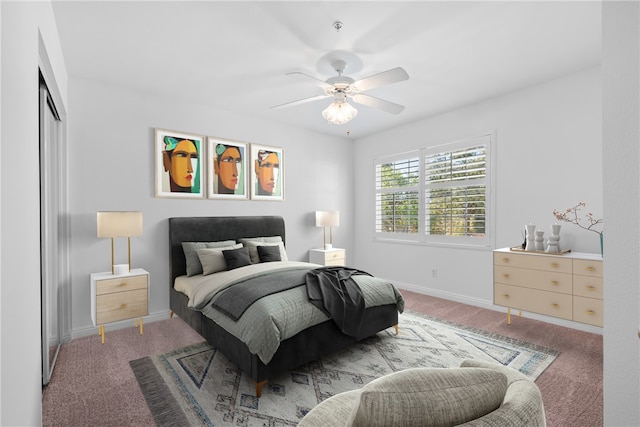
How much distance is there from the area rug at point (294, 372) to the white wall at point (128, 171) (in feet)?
4.19

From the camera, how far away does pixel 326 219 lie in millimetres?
5027

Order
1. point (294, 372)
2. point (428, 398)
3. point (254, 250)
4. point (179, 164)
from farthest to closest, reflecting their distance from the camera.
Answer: point (254, 250) → point (179, 164) → point (294, 372) → point (428, 398)

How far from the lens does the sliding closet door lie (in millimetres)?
2318

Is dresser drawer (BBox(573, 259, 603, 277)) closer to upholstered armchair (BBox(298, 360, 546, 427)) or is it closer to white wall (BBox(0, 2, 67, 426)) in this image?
upholstered armchair (BBox(298, 360, 546, 427))

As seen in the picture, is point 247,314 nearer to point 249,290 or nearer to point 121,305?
point 249,290

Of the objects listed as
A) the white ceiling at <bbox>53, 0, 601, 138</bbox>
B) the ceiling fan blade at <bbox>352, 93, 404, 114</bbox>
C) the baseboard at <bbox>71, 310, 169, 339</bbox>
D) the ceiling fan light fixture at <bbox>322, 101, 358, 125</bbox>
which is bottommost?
the baseboard at <bbox>71, 310, 169, 339</bbox>

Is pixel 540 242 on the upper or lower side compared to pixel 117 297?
upper

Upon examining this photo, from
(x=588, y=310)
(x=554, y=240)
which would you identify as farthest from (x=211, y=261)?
(x=588, y=310)

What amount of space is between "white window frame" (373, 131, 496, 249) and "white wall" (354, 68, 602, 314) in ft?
0.23

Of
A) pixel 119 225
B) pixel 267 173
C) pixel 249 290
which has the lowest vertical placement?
pixel 249 290

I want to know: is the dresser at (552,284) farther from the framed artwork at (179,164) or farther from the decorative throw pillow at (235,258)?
the framed artwork at (179,164)

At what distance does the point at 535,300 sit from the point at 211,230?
12.2 ft

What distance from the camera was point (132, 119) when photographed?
3.60 metres

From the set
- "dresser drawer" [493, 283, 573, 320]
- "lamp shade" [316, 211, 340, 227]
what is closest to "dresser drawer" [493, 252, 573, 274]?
"dresser drawer" [493, 283, 573, 320]
